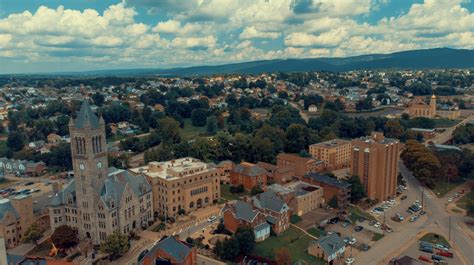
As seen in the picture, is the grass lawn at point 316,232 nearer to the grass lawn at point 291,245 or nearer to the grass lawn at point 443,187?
the grass lawn at point 291,245

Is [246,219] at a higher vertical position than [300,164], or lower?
lower

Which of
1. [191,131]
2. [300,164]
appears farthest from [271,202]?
[191,131]

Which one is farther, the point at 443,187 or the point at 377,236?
the point at 443,187

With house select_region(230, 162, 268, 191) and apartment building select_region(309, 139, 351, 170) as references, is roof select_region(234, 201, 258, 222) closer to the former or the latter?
house select_region(230, 162, 268, 191)

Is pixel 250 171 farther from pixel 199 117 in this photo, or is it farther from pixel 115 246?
pixel 199 117

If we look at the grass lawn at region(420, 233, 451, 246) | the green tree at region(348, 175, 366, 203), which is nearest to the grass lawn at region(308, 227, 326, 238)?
the green tree at region(348, 175, 366, 203)
